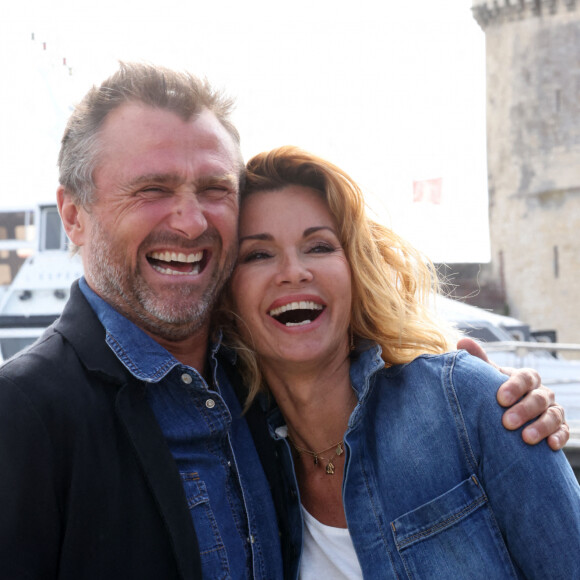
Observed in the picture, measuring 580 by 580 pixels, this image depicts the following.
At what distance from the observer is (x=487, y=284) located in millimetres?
26297

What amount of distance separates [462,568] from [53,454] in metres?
1.08

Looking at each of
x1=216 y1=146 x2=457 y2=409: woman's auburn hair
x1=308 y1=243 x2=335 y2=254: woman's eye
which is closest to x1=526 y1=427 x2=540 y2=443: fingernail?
x1=216 y1=146 x2=457 y2=409: woman's auburn hair

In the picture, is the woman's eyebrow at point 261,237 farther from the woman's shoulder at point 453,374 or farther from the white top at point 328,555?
the white top at point 328,555

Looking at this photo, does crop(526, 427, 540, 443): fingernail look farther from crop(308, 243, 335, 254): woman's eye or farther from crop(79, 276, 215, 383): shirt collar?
crop(79, 276, 215, 383): shirt collar

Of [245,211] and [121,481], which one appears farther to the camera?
[245,211]

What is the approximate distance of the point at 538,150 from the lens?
2486cm

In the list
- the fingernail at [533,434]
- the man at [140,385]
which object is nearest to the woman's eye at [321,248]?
the man at [140,385]

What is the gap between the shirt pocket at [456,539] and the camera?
6.06 ft

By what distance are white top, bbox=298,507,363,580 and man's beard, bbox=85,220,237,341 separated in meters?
0.73

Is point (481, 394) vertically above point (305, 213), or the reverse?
point (305, 213)

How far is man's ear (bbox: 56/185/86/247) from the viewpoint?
2143 mm

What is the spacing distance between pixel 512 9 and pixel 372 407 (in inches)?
1037

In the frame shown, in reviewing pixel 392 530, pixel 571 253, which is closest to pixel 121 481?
pixel 392 530

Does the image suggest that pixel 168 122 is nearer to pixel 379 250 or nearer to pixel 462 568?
pixel 379 250
